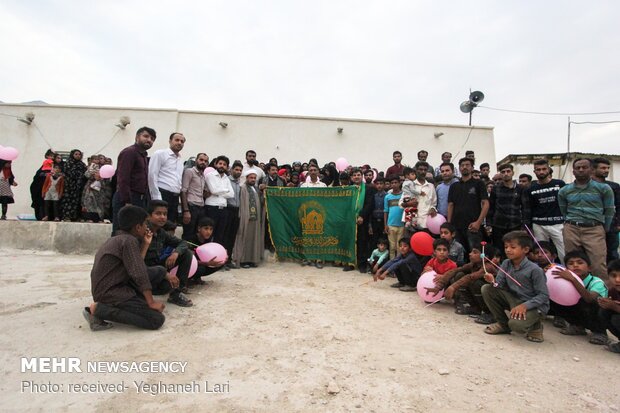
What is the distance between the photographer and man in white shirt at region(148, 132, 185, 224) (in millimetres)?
4578

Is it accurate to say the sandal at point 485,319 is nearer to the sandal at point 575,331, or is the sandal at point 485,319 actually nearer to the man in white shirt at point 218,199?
the sandal at point 575,331

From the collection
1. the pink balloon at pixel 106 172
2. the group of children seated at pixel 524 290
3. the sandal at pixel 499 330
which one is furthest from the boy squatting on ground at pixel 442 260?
the pink balloon at pixel 106 172

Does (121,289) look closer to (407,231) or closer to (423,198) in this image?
(407,231)

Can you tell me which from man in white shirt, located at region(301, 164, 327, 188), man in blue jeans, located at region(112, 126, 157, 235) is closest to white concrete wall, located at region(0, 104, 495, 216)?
man in white shirt, located at region(301, 164, 327, 188)

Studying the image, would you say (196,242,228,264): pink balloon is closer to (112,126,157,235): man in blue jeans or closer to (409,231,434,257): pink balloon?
(112,126,157,235): man in blue jeans

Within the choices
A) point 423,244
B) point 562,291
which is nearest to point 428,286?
point 423,244

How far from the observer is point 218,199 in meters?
5.60

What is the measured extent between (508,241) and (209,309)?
3.09m

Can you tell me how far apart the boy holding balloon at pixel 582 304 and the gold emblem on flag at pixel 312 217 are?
3785 mm

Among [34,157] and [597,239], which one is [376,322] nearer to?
[597,239]

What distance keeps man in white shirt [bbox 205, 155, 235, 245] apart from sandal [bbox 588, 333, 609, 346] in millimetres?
4808

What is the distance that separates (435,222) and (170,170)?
391 centimetres

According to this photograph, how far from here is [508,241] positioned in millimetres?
3314

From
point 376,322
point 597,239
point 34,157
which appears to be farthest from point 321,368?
point 34,157
